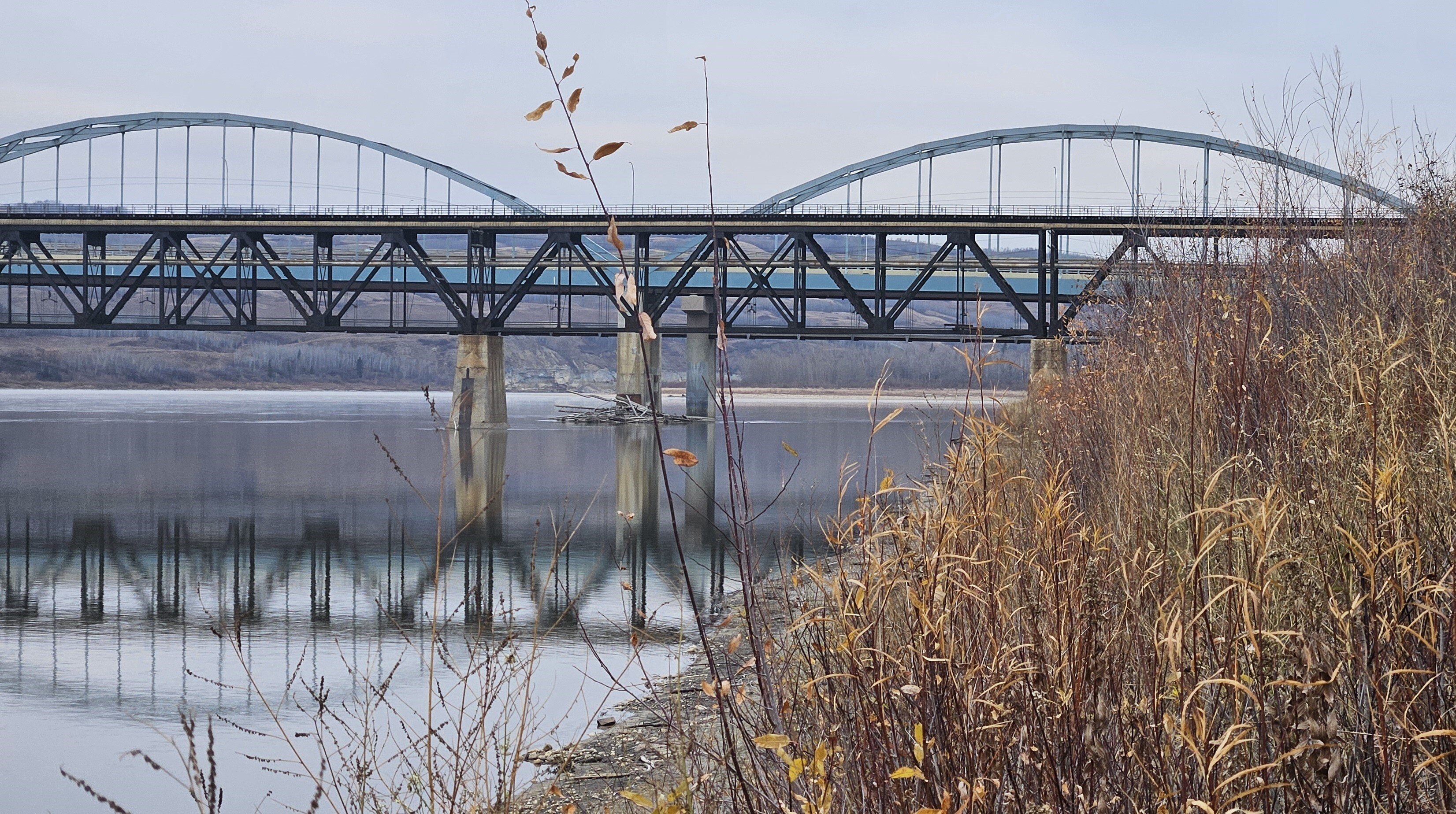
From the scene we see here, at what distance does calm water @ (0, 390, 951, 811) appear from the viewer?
28.7ft

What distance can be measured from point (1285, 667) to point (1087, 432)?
7.61 m

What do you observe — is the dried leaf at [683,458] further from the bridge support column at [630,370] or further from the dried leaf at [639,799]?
the bridge support column at [630,370]

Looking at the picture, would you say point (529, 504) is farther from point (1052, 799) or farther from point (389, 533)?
point (1052, 799)

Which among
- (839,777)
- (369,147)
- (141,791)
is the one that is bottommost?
(141,791)

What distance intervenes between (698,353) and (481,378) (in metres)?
14.0

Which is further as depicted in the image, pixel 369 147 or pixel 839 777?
pixel 369 147

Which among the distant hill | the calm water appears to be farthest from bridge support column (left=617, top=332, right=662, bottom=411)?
the distant hill

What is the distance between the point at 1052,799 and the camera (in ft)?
10.3

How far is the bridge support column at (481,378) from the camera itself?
5106 cm

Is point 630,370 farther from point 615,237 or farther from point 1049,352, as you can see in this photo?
point 615,237

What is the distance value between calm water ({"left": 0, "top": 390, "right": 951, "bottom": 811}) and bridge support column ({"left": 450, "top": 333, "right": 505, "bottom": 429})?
10.9 metres

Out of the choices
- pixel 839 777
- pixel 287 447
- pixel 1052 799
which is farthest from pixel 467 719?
pixel 287 447

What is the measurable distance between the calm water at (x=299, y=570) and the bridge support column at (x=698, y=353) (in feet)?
67.0

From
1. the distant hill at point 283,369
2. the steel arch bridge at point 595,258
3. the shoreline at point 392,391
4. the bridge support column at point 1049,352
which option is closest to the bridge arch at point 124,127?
the steel arch bridge at point 595,258
